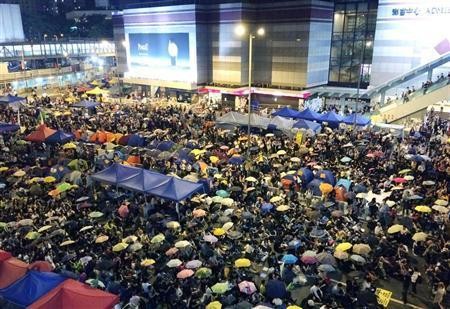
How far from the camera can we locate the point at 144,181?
17.3m

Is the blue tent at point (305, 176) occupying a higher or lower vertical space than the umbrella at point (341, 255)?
higher

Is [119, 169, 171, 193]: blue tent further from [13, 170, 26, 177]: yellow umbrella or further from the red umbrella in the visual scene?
[13, 170, 26, 177]: yellow umbrella

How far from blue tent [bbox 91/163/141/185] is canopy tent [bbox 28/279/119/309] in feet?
26.3

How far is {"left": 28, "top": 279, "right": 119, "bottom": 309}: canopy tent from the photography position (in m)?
9.74

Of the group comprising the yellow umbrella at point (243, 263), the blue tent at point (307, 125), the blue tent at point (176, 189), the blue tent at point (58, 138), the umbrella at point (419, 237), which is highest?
the blue tent at point (307, 125)

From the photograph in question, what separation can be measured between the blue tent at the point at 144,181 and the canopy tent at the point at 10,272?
627 cm

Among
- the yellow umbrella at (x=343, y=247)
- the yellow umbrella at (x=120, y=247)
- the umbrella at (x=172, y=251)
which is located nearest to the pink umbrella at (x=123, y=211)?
the yellow umbrella at (x=120, y=247)

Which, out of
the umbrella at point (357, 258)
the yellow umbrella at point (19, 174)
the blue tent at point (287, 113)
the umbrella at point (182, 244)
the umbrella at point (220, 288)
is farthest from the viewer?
the blue tent at point (287, 113)

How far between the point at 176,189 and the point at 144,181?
5.78ft

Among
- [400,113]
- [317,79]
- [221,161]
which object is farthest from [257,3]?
[221,161]

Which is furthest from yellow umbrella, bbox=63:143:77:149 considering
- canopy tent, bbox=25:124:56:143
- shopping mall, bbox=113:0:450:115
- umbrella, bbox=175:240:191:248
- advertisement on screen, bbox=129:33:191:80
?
advertisement on screen, bbox=129:33:191:80

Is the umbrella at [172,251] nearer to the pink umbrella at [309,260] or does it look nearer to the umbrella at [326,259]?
the pink umbrella at [309,260]

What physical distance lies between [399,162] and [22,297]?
724 inches

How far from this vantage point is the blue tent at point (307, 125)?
2566cm
